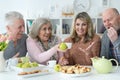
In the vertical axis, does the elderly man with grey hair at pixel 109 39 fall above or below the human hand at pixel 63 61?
above

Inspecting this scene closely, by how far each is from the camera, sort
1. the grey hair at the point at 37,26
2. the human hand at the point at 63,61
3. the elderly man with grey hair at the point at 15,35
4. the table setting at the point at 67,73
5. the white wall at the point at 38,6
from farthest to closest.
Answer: the white wall at the point at 38,6 < the grey hair at the point at 37,26 < the elderly man with grey hair at the point at 15,35 < the human hand at the point at 63,61 < the table setting at the point at 67,73

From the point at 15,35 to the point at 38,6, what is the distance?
9.14 ft

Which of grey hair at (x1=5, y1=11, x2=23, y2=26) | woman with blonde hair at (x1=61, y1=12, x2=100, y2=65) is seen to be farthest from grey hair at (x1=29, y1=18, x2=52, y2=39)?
woman with blonde hair at (x1=61, y1=12, x2=100, y2=65)

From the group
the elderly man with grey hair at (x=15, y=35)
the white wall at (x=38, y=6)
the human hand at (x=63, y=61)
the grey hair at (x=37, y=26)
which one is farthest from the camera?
the white wall at (x=38, y=6)

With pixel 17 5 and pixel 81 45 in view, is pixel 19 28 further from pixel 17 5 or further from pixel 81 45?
pixel 17 5

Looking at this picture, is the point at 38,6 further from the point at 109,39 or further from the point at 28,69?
the point at 28,69

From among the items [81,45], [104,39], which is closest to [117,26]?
[104,39]

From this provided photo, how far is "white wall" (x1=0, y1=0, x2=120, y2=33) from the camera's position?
4715mm

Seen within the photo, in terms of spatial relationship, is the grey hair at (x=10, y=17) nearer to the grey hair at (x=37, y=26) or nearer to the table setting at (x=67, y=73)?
the grey hair at (x=37, y=26)

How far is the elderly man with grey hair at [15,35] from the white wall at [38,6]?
248 centimetres

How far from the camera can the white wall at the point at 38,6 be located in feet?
15.5

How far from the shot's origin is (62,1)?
16.2ft

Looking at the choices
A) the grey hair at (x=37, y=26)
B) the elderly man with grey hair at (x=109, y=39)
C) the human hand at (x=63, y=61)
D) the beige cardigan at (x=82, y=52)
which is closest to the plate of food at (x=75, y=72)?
the human hand at (x=63, y=61)

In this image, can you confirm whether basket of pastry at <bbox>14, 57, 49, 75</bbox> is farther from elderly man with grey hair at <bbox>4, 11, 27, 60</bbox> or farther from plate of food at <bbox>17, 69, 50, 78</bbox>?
elderly man with grey hair at <bbox>4, 11, 27, 60</bbox>
